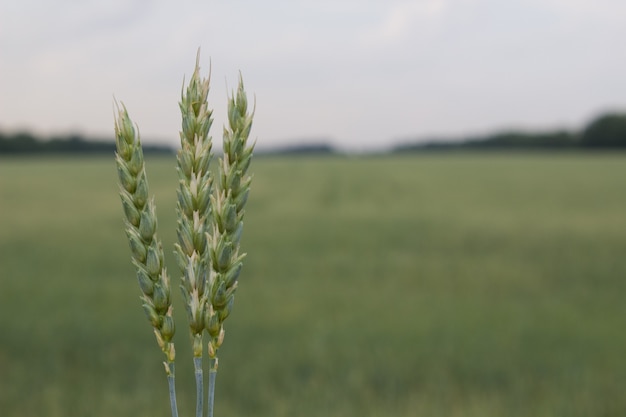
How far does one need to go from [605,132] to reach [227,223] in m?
66.1

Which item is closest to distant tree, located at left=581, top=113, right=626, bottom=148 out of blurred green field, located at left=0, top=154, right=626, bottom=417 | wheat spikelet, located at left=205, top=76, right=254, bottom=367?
blurred green field, located at left=0, top=154, right=626, bottom=417

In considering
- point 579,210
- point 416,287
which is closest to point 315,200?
point 579,210

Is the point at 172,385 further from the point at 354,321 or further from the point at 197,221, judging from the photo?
the point at 354,321

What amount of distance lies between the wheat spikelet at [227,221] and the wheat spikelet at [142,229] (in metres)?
0.04

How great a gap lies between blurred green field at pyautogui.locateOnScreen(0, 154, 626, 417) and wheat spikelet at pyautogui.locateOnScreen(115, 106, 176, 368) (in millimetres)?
3160

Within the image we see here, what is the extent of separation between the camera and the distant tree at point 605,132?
59.4m

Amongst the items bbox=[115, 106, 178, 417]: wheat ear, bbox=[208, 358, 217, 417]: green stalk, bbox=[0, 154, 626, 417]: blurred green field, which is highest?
bbox=[115, 106, 178, 417]: wheat ear

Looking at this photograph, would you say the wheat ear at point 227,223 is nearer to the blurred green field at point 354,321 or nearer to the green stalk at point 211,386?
the green stalk at point 211,386

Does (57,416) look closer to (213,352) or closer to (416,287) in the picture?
(213,352)

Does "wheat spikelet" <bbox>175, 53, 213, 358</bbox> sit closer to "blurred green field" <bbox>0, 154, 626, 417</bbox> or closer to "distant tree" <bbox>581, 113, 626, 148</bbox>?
"blurred green field" <bbox>0, 154, 626, 417</bbox>

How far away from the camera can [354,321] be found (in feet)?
19.2

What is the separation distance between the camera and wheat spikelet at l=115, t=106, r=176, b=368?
57 cm

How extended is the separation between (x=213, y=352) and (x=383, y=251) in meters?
9.60

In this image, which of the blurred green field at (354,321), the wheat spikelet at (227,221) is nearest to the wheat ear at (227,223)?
the wheat spikelet at (227,221)
